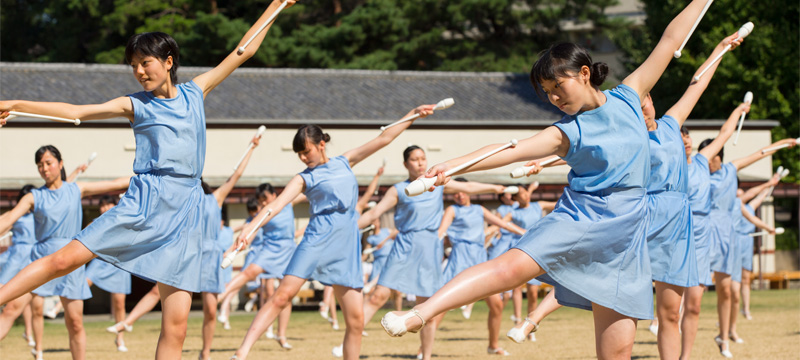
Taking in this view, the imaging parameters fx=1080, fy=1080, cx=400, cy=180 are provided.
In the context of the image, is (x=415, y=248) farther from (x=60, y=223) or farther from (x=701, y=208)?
(x=60, y=223)

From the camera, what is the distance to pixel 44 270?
5695 mm

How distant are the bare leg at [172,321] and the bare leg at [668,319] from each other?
10.1 ft

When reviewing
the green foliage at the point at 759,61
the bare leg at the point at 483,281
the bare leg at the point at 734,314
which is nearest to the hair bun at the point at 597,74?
the bare leg at the point at 483,281

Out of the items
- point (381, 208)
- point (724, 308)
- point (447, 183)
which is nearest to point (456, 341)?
point (724, 308)

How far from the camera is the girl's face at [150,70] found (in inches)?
232

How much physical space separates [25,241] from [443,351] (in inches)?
203

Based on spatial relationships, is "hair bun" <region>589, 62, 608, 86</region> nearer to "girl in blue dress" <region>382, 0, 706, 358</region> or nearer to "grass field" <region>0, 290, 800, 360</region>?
"girl in blue dress" <region>382, 0, 706, 358</region>

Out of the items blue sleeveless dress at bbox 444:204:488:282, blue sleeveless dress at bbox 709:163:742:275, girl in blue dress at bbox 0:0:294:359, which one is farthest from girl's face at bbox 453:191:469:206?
girl in blue dress at bbox 0:0:294:359

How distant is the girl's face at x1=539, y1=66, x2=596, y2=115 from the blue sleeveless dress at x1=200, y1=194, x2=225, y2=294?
706cm

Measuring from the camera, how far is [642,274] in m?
5.20

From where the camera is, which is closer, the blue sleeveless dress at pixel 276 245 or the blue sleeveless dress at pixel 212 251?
the blue sleeveless dress at pixel 212 251

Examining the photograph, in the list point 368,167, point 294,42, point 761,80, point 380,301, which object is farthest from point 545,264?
point 294,42

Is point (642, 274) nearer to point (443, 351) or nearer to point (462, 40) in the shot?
point (443, 351)

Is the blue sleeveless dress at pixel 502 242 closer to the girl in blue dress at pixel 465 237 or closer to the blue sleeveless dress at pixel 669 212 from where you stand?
the girl in blue dress at pixel 465 237
